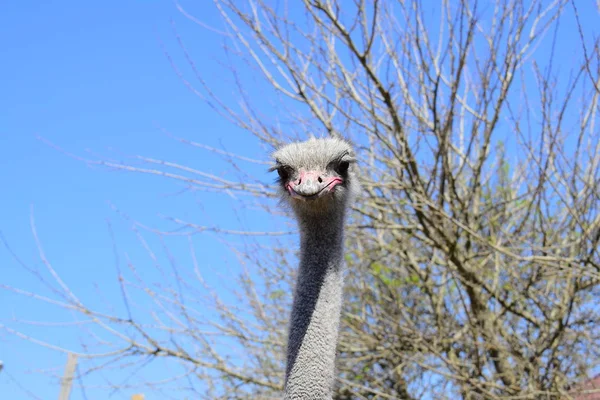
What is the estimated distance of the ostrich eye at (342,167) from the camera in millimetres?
2490

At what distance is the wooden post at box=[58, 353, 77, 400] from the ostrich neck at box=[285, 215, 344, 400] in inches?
147

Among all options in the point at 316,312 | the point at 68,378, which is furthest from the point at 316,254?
the point at 68,378

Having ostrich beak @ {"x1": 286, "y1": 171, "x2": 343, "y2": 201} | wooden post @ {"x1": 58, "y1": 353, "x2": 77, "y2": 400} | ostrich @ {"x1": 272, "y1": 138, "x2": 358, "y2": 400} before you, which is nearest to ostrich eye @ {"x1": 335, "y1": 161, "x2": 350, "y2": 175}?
ostrich @ {"x1": 272, "y1": 138, "x2": 358, "y2": 400}

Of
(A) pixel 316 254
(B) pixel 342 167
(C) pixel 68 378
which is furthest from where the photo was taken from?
(C) pixel 68 378

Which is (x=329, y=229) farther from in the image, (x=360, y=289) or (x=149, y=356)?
(x=360, y=289)

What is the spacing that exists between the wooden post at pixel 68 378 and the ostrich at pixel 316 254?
366 cm

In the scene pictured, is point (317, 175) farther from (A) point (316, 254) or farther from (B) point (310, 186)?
(A) point (316, 254)

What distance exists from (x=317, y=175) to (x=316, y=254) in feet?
0.85

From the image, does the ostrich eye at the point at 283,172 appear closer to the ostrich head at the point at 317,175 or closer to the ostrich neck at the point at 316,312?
the ostrich head at the point at 317,175

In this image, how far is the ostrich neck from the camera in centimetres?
211

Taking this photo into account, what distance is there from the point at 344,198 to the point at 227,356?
167 inches

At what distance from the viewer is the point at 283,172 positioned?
2.50 metres

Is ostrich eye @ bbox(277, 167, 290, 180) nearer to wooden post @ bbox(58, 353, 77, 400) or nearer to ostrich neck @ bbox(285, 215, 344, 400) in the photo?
ostrich neck @ bbox(285, 215, 344, 400)

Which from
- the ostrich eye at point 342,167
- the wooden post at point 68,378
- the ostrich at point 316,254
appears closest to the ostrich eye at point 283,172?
the ostrich at point 316,254
